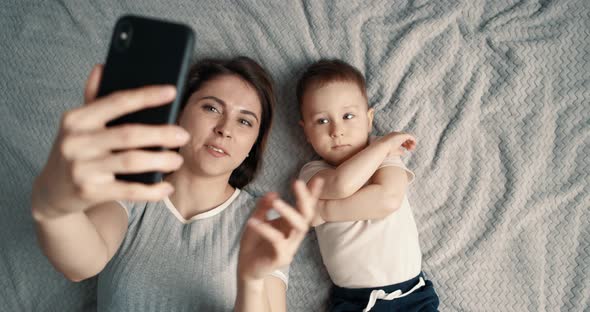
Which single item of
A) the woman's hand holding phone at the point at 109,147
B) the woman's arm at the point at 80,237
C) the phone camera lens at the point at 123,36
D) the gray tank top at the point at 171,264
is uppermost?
the phone camera lens at the point at 123,36

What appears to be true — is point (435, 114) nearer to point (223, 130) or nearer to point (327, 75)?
point (327, 75)

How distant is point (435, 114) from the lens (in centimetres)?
146

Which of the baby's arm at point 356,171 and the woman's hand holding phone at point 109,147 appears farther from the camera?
the baby's arm at point 356,171

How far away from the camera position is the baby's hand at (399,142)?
1.28m

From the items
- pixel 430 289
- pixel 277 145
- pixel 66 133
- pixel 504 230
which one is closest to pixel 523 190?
pixel 504 230

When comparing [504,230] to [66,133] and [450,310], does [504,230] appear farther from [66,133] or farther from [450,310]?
[66,133]

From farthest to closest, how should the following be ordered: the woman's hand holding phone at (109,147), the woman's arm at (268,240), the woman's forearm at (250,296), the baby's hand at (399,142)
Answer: the baby's hand at (399,142)
the woman's forearm at (250,296)
the woman's arm at (268,240)
the woman's hand holding phone at (109,147)

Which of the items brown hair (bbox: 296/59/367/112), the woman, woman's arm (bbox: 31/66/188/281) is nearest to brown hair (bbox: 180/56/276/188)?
the woman

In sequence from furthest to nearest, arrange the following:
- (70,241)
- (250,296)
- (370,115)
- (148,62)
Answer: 1. (370,115)
2. (250,296)
3. (70,241)
4. (148,62)

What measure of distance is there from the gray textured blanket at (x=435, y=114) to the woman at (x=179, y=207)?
203mm

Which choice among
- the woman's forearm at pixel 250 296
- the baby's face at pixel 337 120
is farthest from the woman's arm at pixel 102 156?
the baby's face at pixel 337 120

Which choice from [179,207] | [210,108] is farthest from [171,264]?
[210,108]

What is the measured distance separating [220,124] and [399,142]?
0.52 m

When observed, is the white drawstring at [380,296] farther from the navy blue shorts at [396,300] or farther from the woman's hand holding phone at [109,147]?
the woman's hand holding phone at [109,147]
